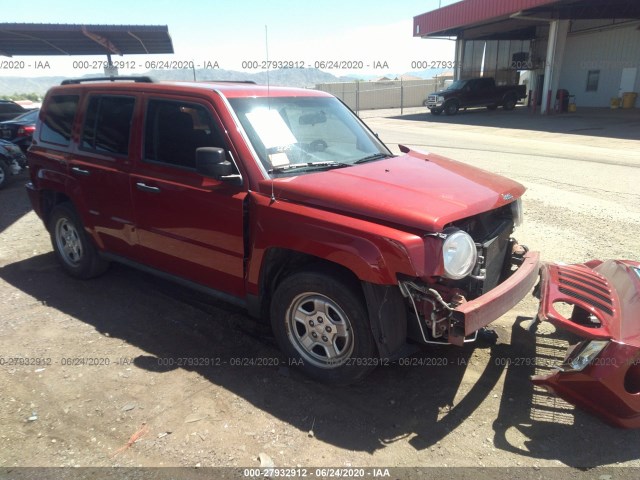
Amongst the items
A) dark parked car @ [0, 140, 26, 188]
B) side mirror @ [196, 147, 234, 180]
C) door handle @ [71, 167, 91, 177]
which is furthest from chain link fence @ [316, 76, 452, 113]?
side mirror @ [196, 147, 234, 180]

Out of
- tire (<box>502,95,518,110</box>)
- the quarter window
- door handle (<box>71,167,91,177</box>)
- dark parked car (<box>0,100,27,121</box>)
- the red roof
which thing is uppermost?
the red roof

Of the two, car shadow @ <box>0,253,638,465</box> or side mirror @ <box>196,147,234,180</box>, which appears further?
side mirror @ <box>196,147,234,180</box>

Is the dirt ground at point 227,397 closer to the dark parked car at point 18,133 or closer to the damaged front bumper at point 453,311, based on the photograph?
the damaged front bumper at point 453,311

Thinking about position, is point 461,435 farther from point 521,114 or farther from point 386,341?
A: point 521,114

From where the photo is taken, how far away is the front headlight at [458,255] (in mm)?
2703

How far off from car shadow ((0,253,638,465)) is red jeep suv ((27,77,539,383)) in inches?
10.7

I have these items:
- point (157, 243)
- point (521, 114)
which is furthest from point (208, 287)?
point (521, 114)

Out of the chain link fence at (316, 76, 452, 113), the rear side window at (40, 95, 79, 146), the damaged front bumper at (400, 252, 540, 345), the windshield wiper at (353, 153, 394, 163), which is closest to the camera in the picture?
the damaged front bumper at (400, 252, 540, 345)

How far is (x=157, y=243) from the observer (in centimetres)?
405

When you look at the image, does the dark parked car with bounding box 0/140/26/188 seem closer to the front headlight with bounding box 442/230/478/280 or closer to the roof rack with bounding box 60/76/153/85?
the roof rack with bounding box 60/76/153/85

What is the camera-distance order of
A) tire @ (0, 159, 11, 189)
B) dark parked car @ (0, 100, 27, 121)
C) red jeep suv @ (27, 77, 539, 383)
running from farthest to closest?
dark parked car @ (0, 100, 27, 121), tire @ (0, 159, 11, 189), red jeep suv @ (27, 77, 539, 383)

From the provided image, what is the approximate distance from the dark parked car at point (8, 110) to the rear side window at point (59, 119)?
12626mm

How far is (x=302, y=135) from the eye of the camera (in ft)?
12.2

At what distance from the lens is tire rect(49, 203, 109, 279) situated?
488 centimetres
